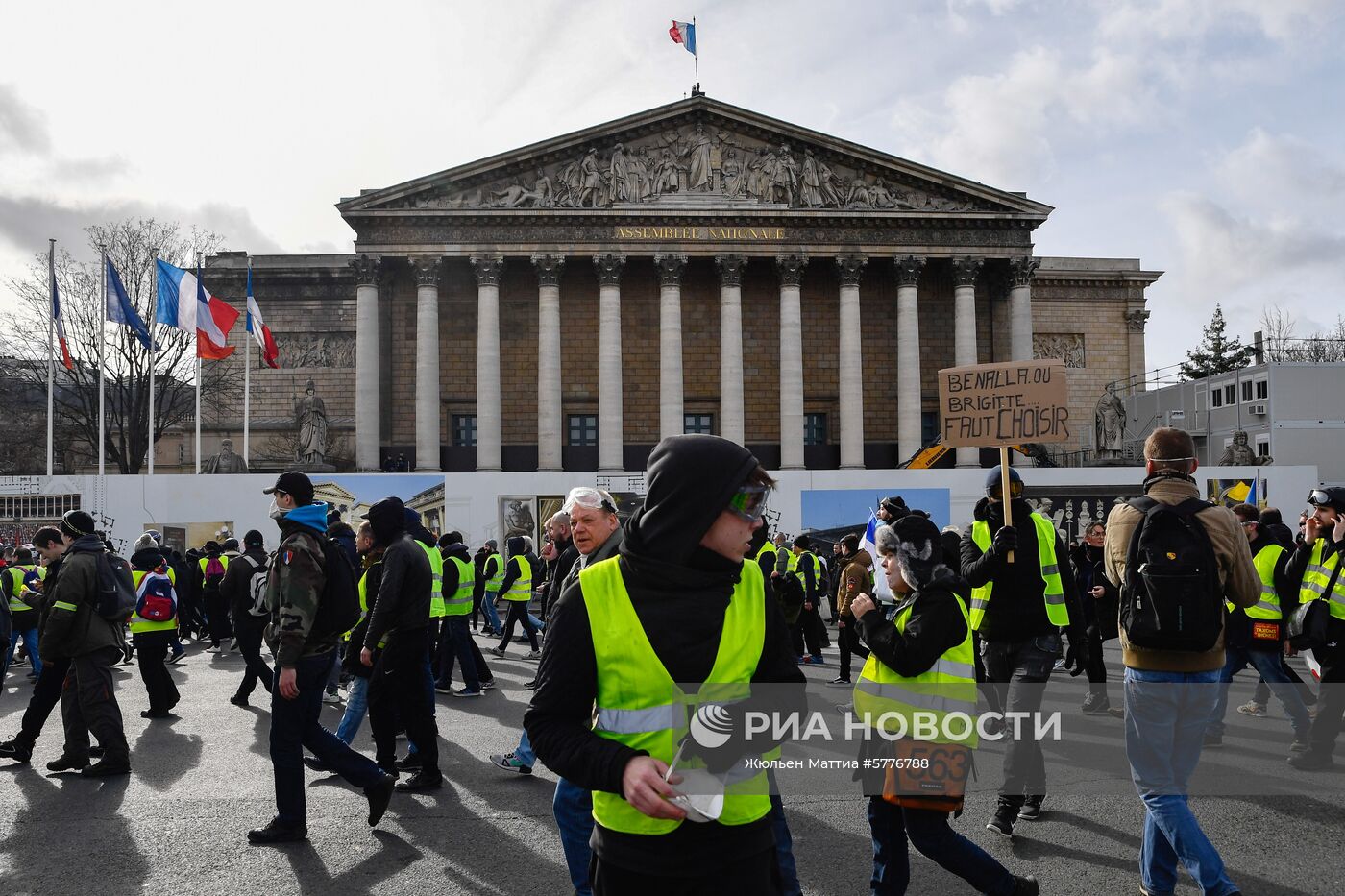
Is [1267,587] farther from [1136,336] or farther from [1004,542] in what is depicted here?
[1136,336]

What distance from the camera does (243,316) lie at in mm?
36969

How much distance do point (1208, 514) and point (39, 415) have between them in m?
44.0

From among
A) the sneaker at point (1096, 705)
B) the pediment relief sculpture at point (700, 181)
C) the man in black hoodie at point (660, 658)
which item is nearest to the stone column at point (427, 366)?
the pediment relief sculpture at point (700, 181)

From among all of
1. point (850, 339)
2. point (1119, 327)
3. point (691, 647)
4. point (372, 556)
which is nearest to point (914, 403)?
point (850, 339)

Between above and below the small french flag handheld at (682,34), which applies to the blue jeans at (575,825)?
below

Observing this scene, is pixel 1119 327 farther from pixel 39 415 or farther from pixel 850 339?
pixel 39 415

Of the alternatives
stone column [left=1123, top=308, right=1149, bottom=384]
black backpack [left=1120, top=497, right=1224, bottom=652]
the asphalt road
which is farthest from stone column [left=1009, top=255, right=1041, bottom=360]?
black backpack [left=1120, top=497, right=1224, bottom=652]

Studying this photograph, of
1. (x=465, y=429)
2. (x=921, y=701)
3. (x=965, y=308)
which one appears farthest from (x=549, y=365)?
(x=921, y=701)

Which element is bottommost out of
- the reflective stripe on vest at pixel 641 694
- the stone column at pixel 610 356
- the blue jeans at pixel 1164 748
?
the blue jeans at pixel 1164 748

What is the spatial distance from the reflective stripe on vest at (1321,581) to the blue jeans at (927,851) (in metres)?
4.97

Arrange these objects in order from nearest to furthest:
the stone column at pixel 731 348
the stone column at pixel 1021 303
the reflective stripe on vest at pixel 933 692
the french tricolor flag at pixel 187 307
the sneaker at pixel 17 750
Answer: the reflective stripe on vest at pixel 933 692, the sneaker at pixel 17 750, the french tricolor flag at pixel 187 307, the stone column at pixel 731 348, the stone column at pixel 1021 303

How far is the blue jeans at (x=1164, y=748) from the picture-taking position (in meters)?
4.35

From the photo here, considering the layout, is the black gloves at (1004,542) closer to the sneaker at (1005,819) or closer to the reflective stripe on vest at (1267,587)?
the sneaker at (1005,819)

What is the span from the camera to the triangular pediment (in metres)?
33.6
